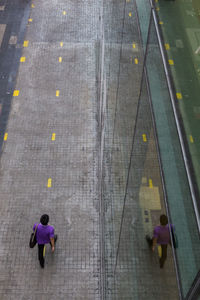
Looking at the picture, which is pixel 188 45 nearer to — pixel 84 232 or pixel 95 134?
pixel 84 232

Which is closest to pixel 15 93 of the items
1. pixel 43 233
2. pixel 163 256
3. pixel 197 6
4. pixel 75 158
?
pixel 75 158

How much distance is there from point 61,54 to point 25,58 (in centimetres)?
130

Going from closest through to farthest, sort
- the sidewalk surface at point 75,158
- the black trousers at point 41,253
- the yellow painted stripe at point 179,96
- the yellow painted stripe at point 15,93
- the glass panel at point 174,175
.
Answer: the glass panel at point 174,175 < the yellow painted stripe at point 179,96 < the sidewalk surface at point 75,158 < the black trousers at point 41,253 < the yellow painted stripe at point 15,93

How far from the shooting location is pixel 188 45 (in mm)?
2836

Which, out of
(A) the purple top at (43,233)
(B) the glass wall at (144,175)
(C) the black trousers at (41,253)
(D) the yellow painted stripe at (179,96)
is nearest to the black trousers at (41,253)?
(C) the black trousers at (41,253)

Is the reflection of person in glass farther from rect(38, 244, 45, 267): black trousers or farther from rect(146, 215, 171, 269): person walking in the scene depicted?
rect(38, 244, 45, 267): black trousers

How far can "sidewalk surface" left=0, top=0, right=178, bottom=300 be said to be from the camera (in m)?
4.46

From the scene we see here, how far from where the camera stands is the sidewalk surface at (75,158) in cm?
446

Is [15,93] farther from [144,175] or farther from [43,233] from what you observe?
[144,175]

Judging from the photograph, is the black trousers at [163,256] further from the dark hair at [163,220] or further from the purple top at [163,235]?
the dark hair at [163,220]

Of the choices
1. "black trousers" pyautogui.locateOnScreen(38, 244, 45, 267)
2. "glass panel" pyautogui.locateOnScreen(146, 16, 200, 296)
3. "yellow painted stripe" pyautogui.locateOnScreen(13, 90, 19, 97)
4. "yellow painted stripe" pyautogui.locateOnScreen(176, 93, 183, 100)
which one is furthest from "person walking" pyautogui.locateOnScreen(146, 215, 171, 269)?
"yellow painted stripe" pyautogui.locateOnScreen(13, 90, 19, 97)

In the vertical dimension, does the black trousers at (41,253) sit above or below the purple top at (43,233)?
below

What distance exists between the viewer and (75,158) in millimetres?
9844

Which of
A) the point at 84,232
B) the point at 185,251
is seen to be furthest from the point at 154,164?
the point at 84,232
